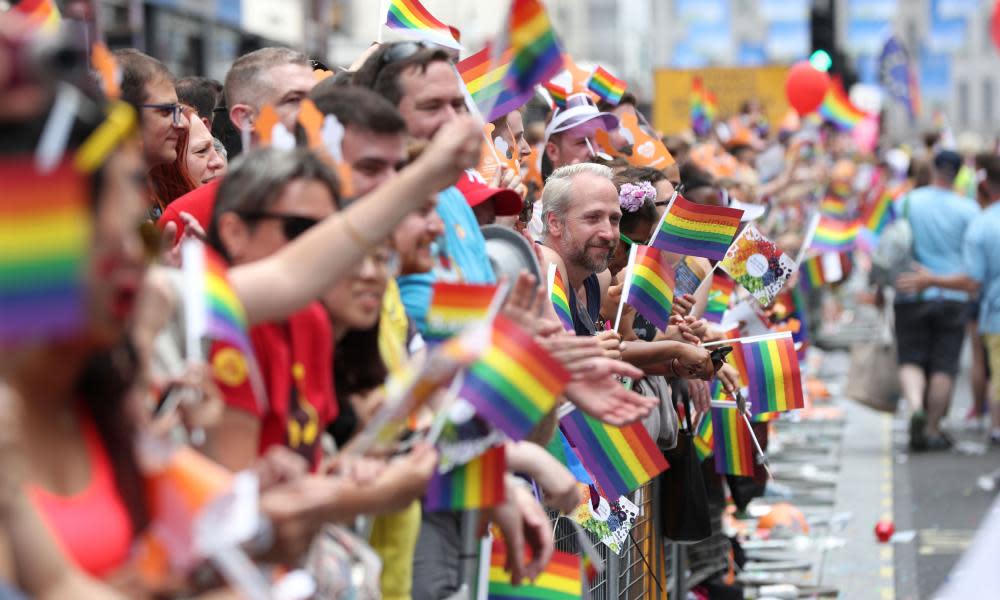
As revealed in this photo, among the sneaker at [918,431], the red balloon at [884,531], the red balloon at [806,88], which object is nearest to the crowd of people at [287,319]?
the red balloon at [884,531]

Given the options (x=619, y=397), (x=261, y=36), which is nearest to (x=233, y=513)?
(x=619, y=397)

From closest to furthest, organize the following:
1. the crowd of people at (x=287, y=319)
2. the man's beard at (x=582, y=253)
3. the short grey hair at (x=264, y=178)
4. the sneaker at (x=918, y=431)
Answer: the crowd of people at (x=287, y=319), the short grey hair at (x=264, y=178), the man's beard at (x=582, y=253), the sneaker at (x=918, y=431)

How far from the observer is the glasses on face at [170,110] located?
5258 mm

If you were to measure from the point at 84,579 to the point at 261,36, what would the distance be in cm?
2971

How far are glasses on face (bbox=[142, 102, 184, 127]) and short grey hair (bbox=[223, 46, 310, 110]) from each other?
0.16m

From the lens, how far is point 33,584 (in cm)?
222

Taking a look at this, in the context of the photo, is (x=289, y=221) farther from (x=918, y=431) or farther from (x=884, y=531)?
(x=918, y=431)

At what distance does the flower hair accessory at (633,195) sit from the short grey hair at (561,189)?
21.6 inches

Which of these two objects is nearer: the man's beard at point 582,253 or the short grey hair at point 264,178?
the short grey hair at point 264,178

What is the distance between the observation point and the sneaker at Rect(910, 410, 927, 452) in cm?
1293

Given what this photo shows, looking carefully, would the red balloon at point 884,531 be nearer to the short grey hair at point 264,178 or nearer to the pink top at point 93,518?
the short grey hair at point 264,178

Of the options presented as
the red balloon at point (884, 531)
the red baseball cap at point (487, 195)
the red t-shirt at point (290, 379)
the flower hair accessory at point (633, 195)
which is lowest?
the red balloon at point (884, 531)

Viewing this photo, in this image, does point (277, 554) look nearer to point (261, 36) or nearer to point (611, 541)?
point (611, 541)

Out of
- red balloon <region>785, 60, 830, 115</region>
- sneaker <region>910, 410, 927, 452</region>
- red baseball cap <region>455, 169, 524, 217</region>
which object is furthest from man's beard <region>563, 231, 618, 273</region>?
red balloon <region>785, 60, 830, 115</region>
